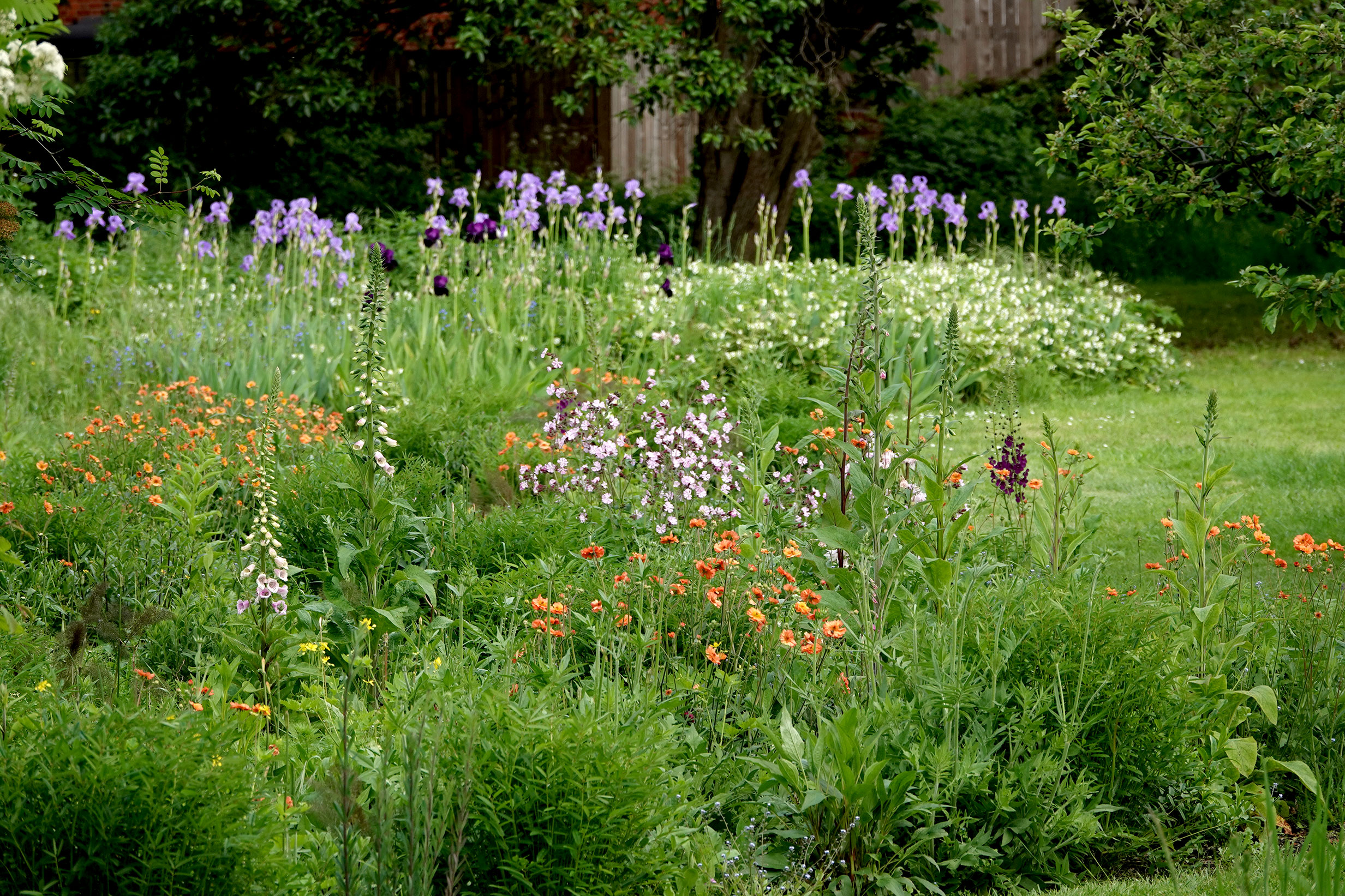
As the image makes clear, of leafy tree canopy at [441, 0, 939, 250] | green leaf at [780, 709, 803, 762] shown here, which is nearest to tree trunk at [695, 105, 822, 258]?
leafy tree canopy at [441, 0, 939, 250]

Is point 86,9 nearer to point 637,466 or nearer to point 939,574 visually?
point 637,466

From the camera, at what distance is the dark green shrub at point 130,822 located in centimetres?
212

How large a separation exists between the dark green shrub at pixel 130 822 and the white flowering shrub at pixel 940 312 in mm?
5642

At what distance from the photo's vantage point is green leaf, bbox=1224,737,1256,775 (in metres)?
3.10

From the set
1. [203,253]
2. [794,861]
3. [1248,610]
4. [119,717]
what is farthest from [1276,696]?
[203,253]

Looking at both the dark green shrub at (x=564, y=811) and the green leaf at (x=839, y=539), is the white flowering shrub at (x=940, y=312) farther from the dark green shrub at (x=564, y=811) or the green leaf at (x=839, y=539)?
the dark green shrub at (x=564, y=811)

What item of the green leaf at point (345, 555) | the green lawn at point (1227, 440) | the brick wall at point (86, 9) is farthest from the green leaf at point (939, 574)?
the brick wall at point (86, 9)

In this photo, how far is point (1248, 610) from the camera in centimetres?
392

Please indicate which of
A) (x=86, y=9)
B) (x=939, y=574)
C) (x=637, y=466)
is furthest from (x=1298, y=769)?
(x=86, y=9)

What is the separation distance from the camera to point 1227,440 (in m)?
7.80

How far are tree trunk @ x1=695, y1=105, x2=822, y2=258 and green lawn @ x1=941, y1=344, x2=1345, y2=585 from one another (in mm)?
4267

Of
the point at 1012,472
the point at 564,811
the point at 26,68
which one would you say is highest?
the point at 26,68

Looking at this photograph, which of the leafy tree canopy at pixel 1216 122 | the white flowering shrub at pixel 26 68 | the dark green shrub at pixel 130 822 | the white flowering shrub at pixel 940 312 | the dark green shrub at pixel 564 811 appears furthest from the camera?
the white flowering shrub at pixel 940 312

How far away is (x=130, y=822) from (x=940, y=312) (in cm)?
761
